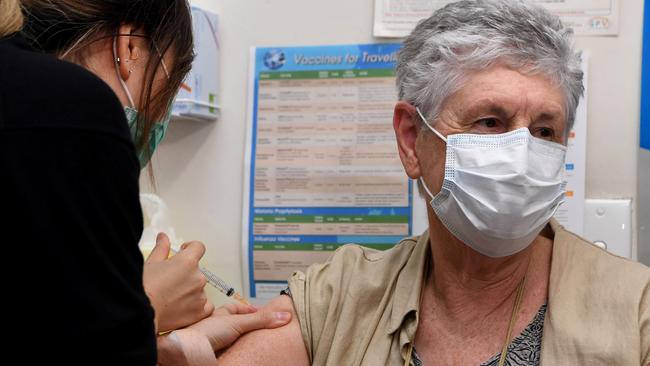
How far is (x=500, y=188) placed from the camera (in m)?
1.31

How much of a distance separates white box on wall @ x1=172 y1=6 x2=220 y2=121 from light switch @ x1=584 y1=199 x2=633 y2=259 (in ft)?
3.38

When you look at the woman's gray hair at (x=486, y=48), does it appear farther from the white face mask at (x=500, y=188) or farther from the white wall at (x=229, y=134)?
the white wall at (x=229, y=134)

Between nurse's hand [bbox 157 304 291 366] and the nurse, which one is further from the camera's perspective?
nurse's hand [bbox 157 304 291 366]

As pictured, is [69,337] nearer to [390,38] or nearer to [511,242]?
[511,242]

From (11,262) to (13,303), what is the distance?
5 cm

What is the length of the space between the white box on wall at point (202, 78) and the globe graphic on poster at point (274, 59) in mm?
145

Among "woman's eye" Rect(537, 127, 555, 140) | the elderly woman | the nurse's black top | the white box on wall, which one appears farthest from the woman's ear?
the nurse's black top

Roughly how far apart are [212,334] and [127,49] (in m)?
0.60

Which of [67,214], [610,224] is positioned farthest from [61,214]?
[610,224]

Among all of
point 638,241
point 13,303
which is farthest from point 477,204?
point 13,303

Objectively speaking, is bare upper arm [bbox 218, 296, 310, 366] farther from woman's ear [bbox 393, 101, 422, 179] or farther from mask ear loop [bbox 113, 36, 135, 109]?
mask ear loop [bbox 113, 36, 135, 109]

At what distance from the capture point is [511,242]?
4.33 ft

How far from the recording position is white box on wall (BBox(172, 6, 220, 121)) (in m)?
1.93

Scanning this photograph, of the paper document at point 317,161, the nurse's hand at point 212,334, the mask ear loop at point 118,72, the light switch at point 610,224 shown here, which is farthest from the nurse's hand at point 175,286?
the light switch at point 610,224
